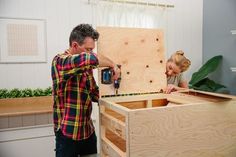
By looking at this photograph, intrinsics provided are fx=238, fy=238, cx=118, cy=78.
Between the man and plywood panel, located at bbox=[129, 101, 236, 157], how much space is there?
1.52 feet

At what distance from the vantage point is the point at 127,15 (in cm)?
291

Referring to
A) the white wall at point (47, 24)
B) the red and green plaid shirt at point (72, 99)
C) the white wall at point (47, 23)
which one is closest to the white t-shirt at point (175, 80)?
the white wall at point (47, 24)

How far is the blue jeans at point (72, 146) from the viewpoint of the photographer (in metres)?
1.53

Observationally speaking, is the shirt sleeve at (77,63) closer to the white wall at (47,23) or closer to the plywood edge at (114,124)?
the plywood edge at (114,124)

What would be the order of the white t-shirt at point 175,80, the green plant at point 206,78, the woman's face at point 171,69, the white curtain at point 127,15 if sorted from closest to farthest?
the woman's face at point 171,69 < the white t-shirt at point 175,80 < the white curtain at point 127,15 < the green plant at point 206,78

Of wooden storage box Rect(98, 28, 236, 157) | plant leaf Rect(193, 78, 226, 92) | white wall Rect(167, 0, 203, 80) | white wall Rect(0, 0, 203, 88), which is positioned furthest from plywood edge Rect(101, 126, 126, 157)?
white wall Rect(167, 0, 203, 80)

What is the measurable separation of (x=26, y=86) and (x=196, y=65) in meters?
2.35

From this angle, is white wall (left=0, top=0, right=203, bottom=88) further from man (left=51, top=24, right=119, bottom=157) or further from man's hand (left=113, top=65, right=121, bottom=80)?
man's hand (left=113, top=65, right=121, bottom=80)

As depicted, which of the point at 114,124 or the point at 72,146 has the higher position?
the point at 114,124

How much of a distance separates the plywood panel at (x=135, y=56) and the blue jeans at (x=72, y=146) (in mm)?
352

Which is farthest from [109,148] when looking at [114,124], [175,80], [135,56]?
[175,80]

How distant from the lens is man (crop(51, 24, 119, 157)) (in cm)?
146

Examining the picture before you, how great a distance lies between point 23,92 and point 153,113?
180 centimetres

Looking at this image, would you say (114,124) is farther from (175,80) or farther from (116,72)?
(175,80)
